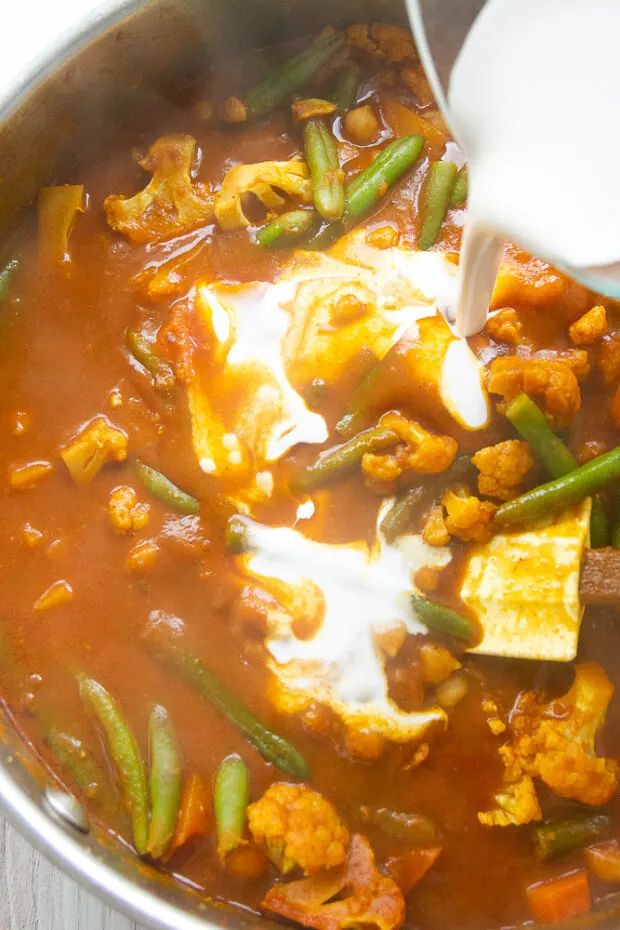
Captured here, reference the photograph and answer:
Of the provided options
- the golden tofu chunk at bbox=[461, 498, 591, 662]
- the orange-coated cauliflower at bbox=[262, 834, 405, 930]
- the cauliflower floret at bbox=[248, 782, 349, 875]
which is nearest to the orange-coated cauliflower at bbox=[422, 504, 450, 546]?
the golden tofu chunk at bbox=[461, 498, 591, 662]

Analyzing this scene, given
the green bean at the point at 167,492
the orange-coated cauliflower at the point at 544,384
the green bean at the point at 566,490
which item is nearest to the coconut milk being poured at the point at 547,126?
the orange-coated cauliflower at the point at 544,384

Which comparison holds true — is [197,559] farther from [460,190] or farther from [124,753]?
[460,190]

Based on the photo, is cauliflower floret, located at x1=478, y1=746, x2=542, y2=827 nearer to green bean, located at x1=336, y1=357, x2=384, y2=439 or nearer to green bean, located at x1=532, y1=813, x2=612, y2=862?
green bean, located at x1=532, y1=813, x2=612, y2=862

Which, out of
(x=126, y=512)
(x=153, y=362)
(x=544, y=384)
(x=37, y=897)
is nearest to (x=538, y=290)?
(x=544, y=384)

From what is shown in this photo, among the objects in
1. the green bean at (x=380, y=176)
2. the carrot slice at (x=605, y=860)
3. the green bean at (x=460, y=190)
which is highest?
the green bean at (x=380, y=176)

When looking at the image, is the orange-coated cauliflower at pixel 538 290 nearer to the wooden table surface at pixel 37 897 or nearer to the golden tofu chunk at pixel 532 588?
the golden tofu chunk at pixel 532 588
